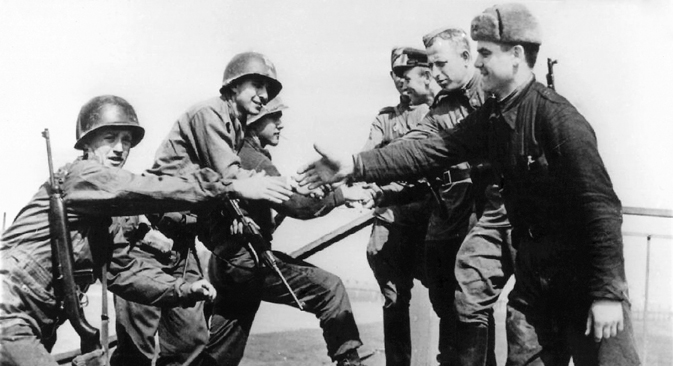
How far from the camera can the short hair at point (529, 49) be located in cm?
405

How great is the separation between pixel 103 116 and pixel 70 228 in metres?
1.10

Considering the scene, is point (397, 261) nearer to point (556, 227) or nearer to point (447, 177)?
point (447, 177)

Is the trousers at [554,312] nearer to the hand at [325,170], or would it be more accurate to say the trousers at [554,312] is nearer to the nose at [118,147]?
the hand at [325,170]

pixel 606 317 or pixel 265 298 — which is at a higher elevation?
pixel 606 317

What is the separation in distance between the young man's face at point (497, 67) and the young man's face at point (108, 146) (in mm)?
2474

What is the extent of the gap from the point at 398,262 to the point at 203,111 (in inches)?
70.7

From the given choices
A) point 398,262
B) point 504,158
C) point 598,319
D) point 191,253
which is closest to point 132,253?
point 191,253

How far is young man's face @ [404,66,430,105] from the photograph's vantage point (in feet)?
20.8

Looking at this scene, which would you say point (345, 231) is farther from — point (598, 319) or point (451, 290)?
point (598, 319)

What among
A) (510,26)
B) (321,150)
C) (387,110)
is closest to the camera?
(510,26)

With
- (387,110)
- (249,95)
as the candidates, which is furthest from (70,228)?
(387,110)

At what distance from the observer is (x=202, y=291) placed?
486cm

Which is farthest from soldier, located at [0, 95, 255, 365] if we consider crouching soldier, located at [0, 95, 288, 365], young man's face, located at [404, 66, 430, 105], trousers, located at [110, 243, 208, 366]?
young man's face, located at [404, 66, 430, 105]

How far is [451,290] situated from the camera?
5477mm
